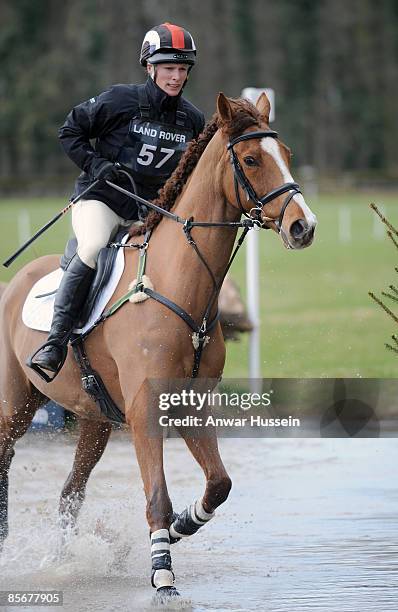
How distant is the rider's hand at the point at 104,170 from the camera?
703cm

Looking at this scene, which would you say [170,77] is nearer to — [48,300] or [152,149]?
[152,149]

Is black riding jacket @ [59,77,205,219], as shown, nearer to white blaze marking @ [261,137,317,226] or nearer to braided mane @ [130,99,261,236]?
braided mane @ [130,99,261,236]

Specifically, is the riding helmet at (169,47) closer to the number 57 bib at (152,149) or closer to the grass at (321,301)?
the number 57 bib at (152,149)

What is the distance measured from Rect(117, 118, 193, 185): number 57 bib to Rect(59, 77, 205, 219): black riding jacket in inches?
0.5

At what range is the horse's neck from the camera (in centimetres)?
643

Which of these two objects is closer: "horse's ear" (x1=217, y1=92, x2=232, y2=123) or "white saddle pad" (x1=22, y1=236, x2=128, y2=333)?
"horse's ear" (x1=217, y1=92, x2=232, y2=123)

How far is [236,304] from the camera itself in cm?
1268

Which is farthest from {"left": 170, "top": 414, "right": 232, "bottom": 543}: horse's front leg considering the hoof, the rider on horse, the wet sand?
the rider on horse

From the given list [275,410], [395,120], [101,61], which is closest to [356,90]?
[395,120]

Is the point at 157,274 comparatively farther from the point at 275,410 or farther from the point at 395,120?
the point at 395,120

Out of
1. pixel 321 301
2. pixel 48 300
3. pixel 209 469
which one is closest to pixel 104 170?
pixel 48 300

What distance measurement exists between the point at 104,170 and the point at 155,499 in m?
1.91

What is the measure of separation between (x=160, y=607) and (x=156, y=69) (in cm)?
286

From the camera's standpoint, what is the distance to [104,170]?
23.1 feet
